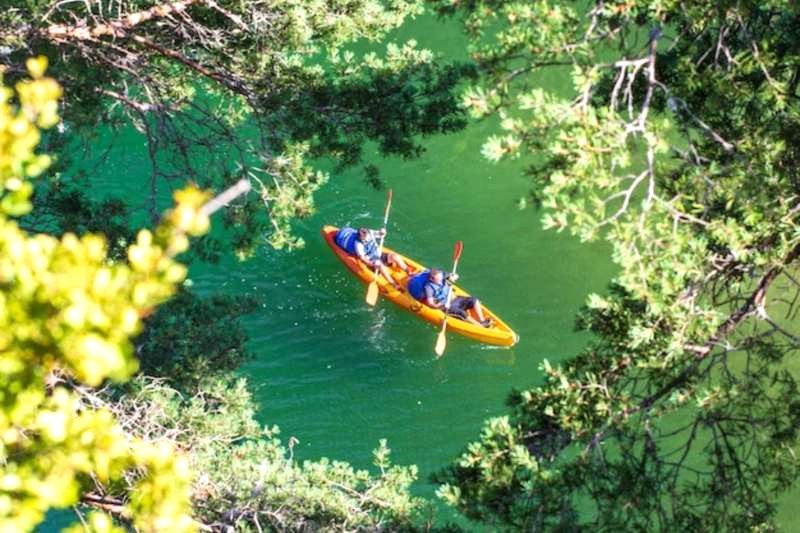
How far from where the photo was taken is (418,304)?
427 inches

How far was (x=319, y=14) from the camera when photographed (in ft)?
23.5

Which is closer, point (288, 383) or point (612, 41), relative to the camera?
point (612, 41)

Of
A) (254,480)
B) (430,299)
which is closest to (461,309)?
(430,299)

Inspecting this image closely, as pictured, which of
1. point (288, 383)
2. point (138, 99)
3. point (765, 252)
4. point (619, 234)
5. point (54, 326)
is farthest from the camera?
point (288, 383)

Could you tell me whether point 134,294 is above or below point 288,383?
below

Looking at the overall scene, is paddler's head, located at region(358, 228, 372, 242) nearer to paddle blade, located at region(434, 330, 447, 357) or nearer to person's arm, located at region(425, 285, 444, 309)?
person's arm, located at region(425, 285, 444, 309)

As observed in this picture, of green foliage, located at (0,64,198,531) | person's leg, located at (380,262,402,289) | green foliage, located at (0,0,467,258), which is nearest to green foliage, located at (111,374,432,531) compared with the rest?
green foliage, located at (0,0,467,258)

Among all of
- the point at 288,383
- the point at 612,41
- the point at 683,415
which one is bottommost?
the point at 612,41

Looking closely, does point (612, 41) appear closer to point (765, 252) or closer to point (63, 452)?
point (765, 252)

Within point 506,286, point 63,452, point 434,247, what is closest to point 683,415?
point 506,286

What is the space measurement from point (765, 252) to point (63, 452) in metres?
3.60

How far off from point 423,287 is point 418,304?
0.73ft

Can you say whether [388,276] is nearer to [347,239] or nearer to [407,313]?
[407,313]

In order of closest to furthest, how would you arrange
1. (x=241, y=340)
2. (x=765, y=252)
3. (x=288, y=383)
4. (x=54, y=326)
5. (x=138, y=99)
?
1. (x=54, y=326)
2. (x=765, y=252)
3. (x=241, y=340)
4. (x=138, y=99)
5. (x=288, y=383)
